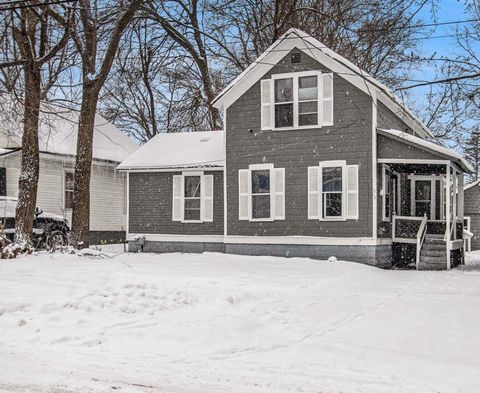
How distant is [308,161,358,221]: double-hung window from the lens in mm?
Answer: 18172

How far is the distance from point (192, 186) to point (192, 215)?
103 cm

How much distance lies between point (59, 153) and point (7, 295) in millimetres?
16816

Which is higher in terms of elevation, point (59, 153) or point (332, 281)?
point (59, 153)

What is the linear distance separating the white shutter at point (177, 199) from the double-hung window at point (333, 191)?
5.10 meters

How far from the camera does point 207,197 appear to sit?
69.7 ft

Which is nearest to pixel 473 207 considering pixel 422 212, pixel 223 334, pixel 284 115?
pixel 422 212

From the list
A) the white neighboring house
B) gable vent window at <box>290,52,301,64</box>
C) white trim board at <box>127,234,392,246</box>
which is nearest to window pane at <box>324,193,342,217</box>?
white trim board at <box>127,234,392,246</box>

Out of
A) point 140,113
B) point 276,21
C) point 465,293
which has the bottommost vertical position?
point 465,293

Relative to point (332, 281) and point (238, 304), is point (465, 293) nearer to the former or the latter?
point (332, 281)

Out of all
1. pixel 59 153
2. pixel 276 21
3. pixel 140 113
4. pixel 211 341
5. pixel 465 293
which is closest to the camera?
pixel 211 341

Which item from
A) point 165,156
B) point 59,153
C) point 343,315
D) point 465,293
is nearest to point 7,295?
point 343,315

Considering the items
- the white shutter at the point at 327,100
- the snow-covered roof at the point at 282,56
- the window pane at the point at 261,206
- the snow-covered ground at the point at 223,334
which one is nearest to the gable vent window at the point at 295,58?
the snow-covered roof at the point at 282,56

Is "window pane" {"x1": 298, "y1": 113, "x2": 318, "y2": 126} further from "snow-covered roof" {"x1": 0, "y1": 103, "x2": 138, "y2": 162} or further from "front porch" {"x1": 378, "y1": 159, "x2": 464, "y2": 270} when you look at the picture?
"snow-covered roof" {"x1": 0, "y1": 103, "x2": 138, "y2": 162}

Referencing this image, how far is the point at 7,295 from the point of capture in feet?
29.0
